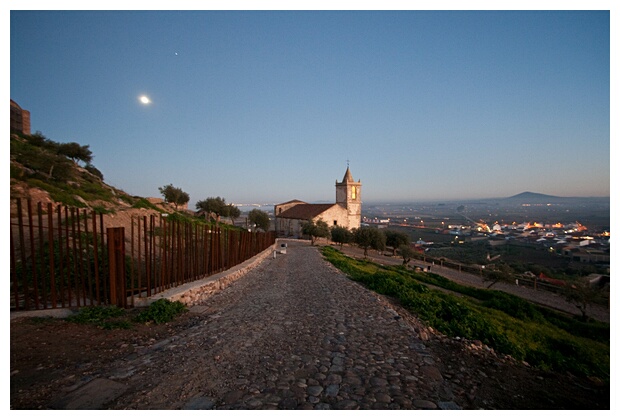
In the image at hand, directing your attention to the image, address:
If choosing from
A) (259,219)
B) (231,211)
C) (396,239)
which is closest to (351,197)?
(259,219)

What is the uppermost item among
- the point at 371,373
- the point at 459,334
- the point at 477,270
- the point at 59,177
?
the point at 59,177

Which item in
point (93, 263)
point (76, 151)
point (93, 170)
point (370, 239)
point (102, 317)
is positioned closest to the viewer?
point (102, 317)

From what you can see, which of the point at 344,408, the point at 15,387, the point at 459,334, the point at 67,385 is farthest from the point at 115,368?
the point at 459,334

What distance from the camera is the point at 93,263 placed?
8430mm

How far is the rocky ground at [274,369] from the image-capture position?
117 inches

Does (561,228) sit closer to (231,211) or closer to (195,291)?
(195,291)

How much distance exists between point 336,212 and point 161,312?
4725cm

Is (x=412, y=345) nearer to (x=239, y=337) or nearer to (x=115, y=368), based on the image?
(x=239, y=337)

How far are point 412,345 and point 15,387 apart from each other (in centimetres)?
513

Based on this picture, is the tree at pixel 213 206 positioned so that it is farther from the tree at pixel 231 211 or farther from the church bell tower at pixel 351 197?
the church bell tower at pixel 351 197

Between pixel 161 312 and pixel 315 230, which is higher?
pixel 161 312

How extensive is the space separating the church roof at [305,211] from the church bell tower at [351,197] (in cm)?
501

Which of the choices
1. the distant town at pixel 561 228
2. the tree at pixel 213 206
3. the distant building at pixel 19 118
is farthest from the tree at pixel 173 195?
the distant town at pixel 561 228

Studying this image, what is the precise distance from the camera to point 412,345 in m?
4.52
